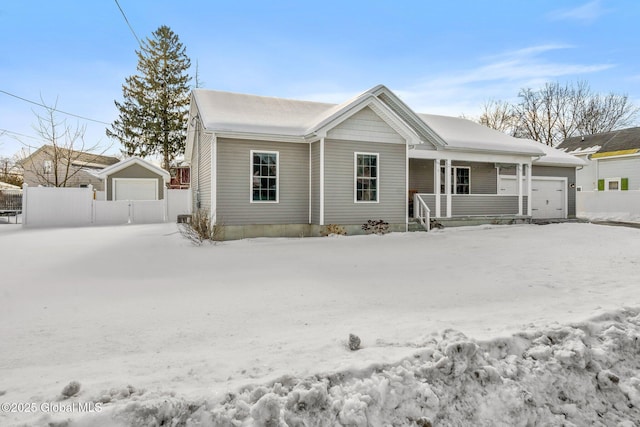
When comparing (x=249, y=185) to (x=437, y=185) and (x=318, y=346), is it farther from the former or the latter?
(x=318, y=346)

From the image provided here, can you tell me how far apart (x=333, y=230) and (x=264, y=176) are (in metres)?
2.77

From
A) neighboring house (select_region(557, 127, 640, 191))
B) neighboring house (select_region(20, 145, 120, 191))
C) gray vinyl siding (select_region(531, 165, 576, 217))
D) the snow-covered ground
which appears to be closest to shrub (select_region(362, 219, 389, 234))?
the snow-covered ground

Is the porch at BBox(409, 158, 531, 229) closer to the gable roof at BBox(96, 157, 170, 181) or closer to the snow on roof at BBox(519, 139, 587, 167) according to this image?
the snow on roof at BBox(519, 139, 587, 167)

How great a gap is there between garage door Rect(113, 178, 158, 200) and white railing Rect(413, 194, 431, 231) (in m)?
15.4

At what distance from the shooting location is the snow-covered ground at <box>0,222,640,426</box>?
227 cm

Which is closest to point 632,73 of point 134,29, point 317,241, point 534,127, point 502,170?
point 534,127

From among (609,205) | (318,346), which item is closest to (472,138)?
(609,205)

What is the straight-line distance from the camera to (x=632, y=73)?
26.8 meters

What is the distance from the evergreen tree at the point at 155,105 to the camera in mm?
30047

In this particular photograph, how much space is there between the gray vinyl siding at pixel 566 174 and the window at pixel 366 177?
31.0 ft

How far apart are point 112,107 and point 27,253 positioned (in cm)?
2726

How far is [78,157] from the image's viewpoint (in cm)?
2850

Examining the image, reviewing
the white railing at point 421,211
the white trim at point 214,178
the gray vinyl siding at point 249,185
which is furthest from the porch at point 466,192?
the white trim at point 214,178

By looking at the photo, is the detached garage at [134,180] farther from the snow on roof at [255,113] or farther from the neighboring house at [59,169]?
the snow on roof at [255,113]
